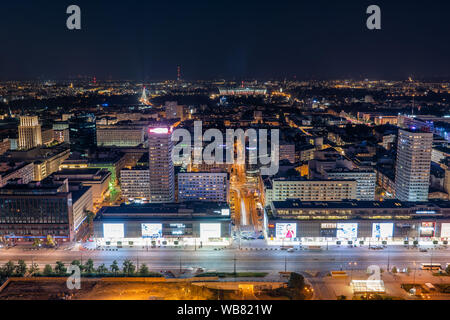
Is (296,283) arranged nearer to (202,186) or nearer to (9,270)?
(9,270)

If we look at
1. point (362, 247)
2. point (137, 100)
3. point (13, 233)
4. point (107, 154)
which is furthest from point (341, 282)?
point (137, 100)

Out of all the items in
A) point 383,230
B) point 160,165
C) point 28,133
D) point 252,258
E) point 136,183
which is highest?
point 28,133

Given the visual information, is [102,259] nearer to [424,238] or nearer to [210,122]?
[424,238]

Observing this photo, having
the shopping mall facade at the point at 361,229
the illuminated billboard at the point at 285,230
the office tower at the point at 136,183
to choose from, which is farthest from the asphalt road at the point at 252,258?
the office tower at the point at 136,183

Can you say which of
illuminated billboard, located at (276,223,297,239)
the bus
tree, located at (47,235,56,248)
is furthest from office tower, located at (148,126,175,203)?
the bus

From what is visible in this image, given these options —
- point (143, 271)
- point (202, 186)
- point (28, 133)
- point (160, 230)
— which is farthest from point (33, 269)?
point (28, 133)

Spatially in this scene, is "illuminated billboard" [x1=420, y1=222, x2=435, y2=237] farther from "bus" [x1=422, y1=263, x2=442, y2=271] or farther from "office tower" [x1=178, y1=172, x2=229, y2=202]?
"office tower" [x1=178, y1=172, x2=229, y2=202]
